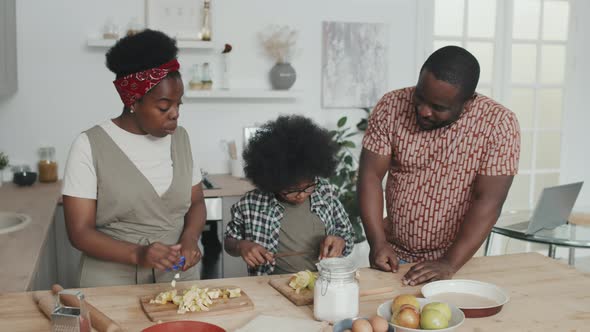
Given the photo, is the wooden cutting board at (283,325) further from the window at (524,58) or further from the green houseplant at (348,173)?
the window at (524,58)

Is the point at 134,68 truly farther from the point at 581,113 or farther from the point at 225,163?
the point at 581,113

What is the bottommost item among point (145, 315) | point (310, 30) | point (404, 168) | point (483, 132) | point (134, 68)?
point (145, 315)

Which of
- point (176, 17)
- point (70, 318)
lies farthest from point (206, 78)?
point (70, 318)

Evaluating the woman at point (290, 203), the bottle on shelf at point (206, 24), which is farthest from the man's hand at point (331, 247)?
the bottle on shelf at point (206, 24)

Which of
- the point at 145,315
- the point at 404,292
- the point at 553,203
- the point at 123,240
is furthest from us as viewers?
the point at 553,203

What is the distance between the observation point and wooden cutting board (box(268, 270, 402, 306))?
5.01ft

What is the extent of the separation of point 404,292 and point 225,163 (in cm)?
249

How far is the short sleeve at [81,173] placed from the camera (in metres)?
1.67

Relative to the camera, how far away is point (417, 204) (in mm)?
1933

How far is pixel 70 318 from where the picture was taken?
1.17 meters

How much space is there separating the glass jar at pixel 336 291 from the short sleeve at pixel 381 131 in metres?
0.66

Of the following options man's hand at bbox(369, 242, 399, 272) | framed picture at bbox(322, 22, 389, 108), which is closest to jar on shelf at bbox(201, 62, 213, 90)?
framed picture at bbox(322, 22, 389, 108)

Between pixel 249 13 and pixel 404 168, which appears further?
pixel 249 13

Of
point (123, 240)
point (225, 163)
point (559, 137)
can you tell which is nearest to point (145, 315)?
point (123, 240)
